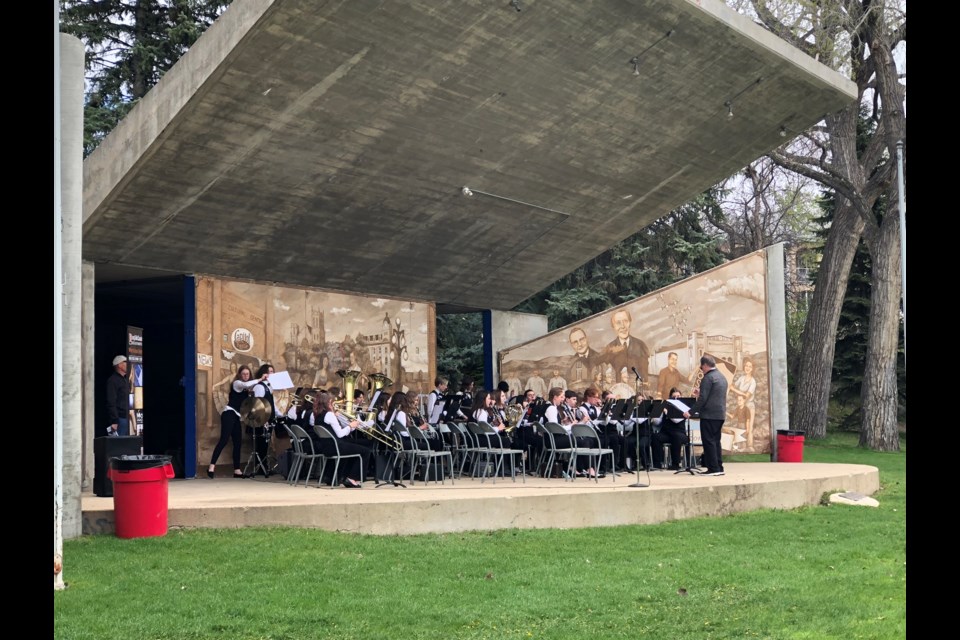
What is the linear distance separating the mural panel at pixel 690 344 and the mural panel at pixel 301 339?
12.3 ft

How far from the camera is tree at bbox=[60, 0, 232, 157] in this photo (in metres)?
24.4

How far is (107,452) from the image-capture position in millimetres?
11180

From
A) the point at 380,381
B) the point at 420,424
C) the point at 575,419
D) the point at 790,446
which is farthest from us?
the point at 790,446

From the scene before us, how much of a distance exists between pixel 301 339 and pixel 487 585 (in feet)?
34.3

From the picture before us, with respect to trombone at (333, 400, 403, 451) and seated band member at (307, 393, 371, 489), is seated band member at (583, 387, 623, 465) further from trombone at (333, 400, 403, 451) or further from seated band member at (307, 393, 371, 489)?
seated band member at (307, 393, 371, 489)

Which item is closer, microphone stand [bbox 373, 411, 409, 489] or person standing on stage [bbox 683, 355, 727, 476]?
microphone stand [bbox 373, 411, 409, 489]

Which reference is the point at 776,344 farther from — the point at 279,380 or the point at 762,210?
the point at 762,210

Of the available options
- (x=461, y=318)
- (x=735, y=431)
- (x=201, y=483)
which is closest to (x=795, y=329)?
(x=461, y=318)

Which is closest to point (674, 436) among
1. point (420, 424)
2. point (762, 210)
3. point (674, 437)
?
point (674, 437)

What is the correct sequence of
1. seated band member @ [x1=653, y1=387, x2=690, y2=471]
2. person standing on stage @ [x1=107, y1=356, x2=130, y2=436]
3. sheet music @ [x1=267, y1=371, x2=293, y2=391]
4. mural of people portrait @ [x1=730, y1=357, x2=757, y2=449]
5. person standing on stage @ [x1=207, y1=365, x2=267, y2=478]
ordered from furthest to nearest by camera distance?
mural of people portrait @ [x1=730, y1=357, x2=757, y2=449], seated band member @ [x1=653, y1=387, x2=690, y2=471], sheet music @ [x1=267, y1=371, x2=293, y2=391], person standing on stage @ [x1=207, y1=365, x2=267, y2=478], person standing on stage @ [x1=107, y1=356, x2=130, y2=436]

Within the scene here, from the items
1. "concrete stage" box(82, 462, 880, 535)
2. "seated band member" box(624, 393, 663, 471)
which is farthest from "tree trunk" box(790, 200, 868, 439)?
"concrete stage" box(82, 462, 880, 535)

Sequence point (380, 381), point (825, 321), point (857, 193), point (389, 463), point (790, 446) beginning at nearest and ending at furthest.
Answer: point (389, 463) → point (380, 381) → point (790, 446) → point (857, 193) → point (825, 321)

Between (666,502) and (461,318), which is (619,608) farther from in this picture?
(461,318)

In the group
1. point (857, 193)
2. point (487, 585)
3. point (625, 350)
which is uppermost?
point (857, 193)
